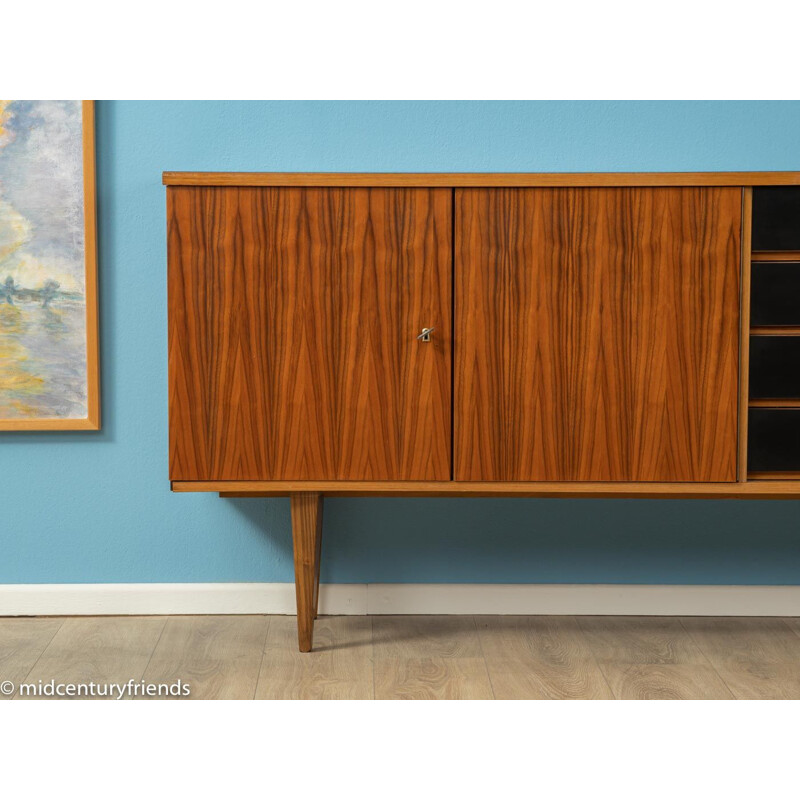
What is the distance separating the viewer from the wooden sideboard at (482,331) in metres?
2.00

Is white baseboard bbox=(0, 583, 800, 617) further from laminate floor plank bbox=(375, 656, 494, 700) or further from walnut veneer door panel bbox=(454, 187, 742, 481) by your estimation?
walnut veneer door panel bbox=(454, 187, 742, 481)

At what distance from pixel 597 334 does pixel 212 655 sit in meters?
1.19

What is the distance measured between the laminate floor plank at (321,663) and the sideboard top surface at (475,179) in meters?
1.11

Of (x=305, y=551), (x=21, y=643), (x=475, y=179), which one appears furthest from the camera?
(x=21, y=643)

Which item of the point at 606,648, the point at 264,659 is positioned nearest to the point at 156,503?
the point at 264,659

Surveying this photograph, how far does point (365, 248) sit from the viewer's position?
2006 mm

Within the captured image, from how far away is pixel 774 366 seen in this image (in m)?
2.04

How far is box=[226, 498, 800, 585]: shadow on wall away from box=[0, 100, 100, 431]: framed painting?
0.55m

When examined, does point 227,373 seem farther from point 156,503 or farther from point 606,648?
point 606,648

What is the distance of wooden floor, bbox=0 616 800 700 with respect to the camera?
200 cm

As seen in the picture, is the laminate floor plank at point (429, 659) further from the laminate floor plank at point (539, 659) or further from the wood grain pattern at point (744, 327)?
the wood grain pattern at point (744, 327)

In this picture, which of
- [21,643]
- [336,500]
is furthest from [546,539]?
[21,643]

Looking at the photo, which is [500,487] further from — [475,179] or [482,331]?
[475,179]

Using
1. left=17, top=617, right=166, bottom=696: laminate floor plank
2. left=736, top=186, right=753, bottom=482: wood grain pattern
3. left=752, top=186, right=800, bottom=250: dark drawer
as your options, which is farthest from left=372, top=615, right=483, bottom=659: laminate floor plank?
left=752, top=186, right=800, bottom=250: dark drawer
